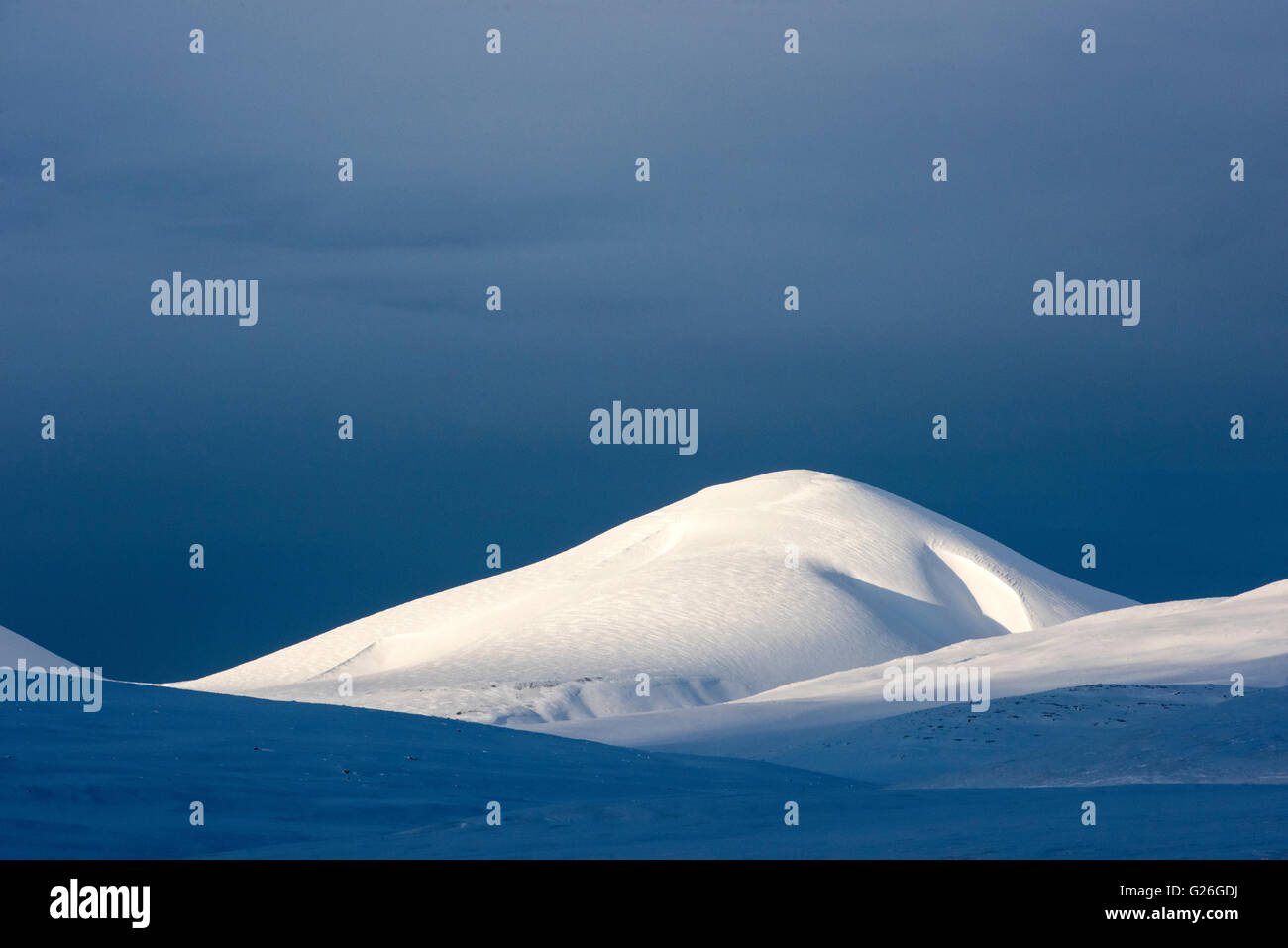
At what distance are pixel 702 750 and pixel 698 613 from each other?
2172 cm

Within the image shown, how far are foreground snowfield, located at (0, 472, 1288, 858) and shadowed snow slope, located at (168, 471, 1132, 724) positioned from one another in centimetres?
22

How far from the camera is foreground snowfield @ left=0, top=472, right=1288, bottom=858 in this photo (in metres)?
12.9

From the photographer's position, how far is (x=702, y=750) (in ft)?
91.7

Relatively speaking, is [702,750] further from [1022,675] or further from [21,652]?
[21,652]

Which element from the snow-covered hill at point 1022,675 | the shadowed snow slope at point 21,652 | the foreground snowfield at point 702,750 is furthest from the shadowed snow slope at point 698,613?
the shadowed snow slope at point 21,652

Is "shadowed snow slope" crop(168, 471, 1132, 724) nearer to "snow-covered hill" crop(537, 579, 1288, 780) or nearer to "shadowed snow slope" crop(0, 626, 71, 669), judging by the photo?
A: "snow-covered hill" crop(537, 579, 1288, 780)

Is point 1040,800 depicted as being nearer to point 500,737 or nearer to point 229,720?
point 500,737

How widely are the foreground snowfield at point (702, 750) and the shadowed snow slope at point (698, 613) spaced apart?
0.22 meters

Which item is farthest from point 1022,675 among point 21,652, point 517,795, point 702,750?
point 21,652

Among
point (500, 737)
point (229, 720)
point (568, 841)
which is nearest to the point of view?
point (568, 841)

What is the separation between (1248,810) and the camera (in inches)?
527

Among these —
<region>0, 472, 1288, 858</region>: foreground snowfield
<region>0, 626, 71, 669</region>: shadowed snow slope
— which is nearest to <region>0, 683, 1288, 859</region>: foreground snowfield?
<region>0, 472, 1288, 858</region>: foreground snowfield
